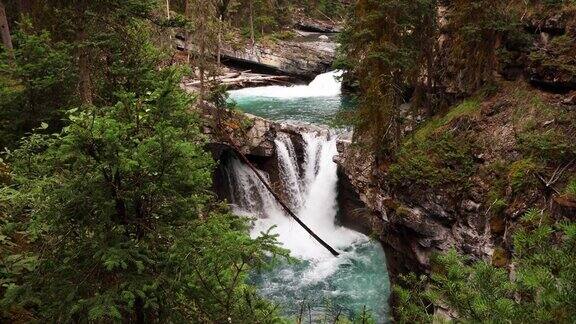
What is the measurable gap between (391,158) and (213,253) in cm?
932

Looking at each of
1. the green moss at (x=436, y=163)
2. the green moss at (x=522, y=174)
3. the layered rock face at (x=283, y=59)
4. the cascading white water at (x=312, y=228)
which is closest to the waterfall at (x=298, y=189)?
the cascading white water at (x=312, y=228)

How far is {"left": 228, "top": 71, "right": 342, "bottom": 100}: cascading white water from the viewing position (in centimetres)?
3247

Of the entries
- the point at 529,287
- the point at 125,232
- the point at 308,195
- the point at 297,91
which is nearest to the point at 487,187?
the point at 529,287

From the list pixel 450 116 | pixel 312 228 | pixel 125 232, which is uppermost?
pixel 450 116

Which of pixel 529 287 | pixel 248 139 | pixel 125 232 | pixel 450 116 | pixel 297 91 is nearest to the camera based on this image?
pixel 529 287

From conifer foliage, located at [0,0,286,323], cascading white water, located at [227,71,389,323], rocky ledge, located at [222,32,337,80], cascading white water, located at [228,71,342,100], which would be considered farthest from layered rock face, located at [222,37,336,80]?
conifer foliage, located at [0,0,286,323]

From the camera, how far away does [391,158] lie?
13.2m

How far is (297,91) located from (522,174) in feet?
84.8

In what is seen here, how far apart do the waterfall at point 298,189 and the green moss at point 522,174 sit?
11.3m

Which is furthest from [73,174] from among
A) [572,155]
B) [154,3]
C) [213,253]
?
[572,155]

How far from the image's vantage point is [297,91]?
34062mm

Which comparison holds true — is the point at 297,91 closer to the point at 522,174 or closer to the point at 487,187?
the point at 487,187

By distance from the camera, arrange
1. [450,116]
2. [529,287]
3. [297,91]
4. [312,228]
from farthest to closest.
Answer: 1. [297,91]
2. [312,228]
3. [450,116]
4. [529,287]

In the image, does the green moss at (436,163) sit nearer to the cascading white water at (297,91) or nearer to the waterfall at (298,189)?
the waterfall at (298,189)
